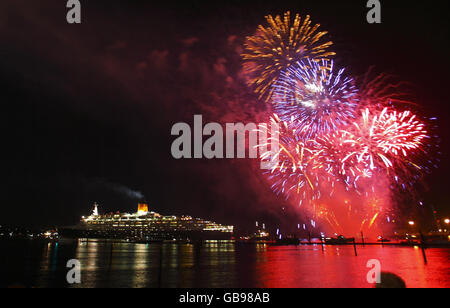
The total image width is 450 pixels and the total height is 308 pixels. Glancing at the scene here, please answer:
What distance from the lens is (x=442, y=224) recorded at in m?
70.9

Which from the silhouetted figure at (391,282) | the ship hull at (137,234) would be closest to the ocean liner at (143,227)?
the ship hull at (137,234)

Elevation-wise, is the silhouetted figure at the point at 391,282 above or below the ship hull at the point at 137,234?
above

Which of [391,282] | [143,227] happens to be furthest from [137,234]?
[391,282]

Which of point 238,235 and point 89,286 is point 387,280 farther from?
point 238,235

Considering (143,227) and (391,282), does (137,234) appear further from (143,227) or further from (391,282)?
(391,282)

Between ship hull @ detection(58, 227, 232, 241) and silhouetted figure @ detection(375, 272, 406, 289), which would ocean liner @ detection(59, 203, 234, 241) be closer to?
ship hull @ detection(58, 227, 232, 241)

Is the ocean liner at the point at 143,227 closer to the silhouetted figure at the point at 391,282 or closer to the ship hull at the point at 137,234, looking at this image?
the ship hull at the point at 137,234

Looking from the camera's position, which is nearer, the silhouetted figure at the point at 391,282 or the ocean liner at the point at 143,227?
the silhouetted figure at the point at 391,282

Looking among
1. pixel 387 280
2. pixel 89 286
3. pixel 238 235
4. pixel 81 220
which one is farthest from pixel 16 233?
pixel 387 280

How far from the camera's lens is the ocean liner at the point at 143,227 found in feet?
322

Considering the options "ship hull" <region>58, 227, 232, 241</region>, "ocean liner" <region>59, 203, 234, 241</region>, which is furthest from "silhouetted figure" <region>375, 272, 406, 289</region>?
"ocean liner" <region>59, 203, 234, 241</region>

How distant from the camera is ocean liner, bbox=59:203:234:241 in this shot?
9825 cm

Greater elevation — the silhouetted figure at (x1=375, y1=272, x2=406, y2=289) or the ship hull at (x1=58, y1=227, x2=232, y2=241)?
the silhouetted figure at (x1=375, y1=272, x2=406, y2=289)
